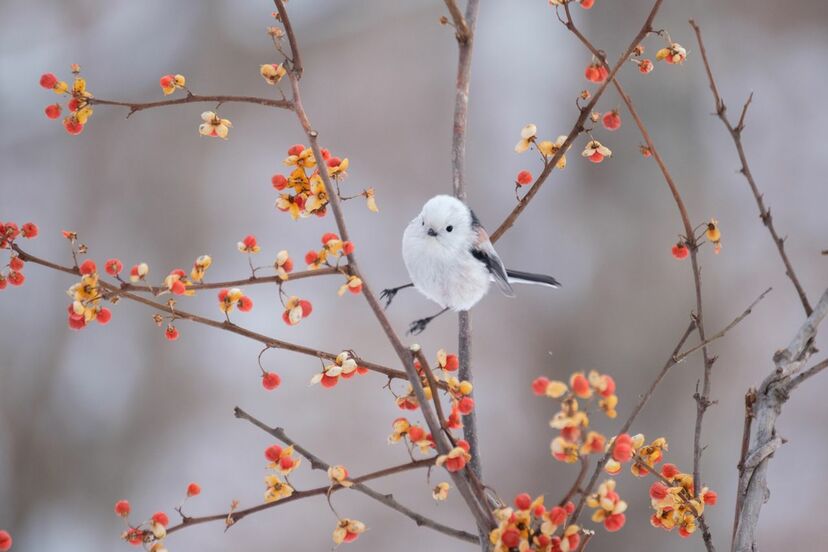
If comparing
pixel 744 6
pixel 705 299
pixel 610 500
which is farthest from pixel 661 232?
pixel 610 500

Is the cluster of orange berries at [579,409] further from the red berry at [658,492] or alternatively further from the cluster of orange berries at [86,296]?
the cluster of orange berries at [86,296]

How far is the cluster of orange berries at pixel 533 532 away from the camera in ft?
1.45

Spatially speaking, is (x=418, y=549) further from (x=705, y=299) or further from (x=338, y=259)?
(x=338, y=259)

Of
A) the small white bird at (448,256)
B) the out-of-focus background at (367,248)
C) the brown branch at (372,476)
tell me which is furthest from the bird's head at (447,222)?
the out-of-focus background at (367,248)

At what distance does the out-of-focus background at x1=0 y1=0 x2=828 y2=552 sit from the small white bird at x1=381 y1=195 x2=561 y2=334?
92 cm

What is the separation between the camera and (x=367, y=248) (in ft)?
5.48

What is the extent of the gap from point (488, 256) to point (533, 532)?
269 mm

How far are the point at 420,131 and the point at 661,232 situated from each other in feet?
1.82

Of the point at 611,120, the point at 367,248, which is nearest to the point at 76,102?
the point at 611,120

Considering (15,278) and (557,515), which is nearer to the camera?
(557,515)

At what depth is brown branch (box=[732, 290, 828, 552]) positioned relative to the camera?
1.74 feet

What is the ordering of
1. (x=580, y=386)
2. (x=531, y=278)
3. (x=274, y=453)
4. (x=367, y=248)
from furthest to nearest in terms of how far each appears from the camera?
1. (x=367, y=248)
2. (x=531, y=278)
3. (x=274, y=453)
4. (x=580, y=386)

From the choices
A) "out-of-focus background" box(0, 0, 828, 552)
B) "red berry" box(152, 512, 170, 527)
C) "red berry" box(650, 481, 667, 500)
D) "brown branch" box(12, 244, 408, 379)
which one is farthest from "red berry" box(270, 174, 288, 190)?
"out-of-focus background" box(0, 0, 828, 552)

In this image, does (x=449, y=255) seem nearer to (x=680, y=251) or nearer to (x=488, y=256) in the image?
(x=488, y=256)
